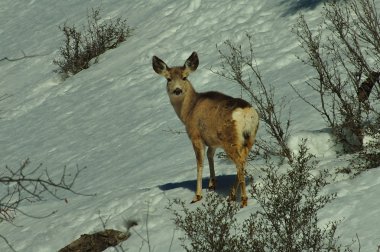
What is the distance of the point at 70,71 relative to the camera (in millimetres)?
19891

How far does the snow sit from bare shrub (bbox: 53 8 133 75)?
0.32m

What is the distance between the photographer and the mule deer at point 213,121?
8352 mm

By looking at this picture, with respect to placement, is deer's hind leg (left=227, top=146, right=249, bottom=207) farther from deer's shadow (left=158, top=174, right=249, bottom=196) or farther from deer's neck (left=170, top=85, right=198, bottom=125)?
deer's neck (left=170, top=85, right=198, bottom=125)

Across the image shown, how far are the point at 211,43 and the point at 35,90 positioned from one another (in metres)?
4.77

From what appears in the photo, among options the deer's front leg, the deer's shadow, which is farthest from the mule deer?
the deer's shadow

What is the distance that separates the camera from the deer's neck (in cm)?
958

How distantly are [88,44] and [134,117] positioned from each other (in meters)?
5.09

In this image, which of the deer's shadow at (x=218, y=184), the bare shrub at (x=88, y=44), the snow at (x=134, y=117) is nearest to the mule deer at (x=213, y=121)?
the deer's shadow at (x=218, y=184)

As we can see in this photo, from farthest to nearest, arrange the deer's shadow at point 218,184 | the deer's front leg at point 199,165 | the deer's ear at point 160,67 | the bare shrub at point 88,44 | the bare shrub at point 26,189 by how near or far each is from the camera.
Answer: the bare shrub at point 88,44
the deer's ear at point 160,67
the deer's shadow at point 218,184
the deer's front leg at point 199,165
the bare shrub at point 26,189

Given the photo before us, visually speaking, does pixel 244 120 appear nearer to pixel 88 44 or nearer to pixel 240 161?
pixel 240 161

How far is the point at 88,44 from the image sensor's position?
65.9 ft

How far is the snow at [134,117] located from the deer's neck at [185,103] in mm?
954

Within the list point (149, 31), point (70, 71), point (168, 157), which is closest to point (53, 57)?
point (70, 71)

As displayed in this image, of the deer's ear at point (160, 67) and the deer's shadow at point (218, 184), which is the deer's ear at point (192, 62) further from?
the deer's shadow at point (218, 184)
